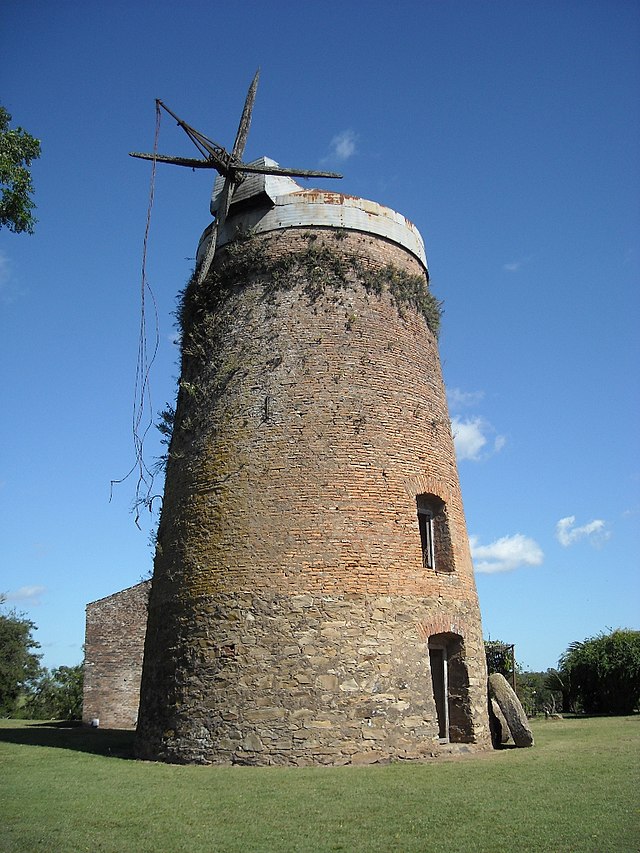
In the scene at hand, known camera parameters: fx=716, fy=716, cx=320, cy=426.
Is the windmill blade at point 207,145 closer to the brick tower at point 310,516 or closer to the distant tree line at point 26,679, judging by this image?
the brick tower at point 310,516

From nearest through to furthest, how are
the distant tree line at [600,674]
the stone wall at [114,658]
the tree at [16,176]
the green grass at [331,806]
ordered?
the green grass at [331,806] < the tree at [16,176] < the stone wall at [114,658] < the distant tree line at [600,674]

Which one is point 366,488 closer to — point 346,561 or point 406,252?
→ point 346,561

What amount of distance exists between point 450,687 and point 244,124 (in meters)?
13.5

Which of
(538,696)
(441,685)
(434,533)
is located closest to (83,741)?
(441,685)

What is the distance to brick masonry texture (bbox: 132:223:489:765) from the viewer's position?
1180 centimetres

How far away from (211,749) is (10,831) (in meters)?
4.83

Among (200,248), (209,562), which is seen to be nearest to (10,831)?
(209,562)

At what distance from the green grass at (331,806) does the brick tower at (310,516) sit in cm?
85

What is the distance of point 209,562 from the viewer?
13.0 metres

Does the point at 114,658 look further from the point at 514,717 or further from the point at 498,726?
the point at 514,717

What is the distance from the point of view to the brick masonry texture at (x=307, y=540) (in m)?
11.8

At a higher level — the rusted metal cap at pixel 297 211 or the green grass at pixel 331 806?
the rusted metal cap at pixel 297 211

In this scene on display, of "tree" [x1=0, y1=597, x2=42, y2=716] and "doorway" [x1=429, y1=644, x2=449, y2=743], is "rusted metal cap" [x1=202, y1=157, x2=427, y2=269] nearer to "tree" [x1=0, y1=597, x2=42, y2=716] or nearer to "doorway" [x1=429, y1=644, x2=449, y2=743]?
"doorway" [x1=429, y1=644, x2=449, y2=743]

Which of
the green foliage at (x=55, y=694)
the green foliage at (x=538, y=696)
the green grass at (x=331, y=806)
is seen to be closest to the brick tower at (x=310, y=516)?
the green grass at (x=331, y=806)
